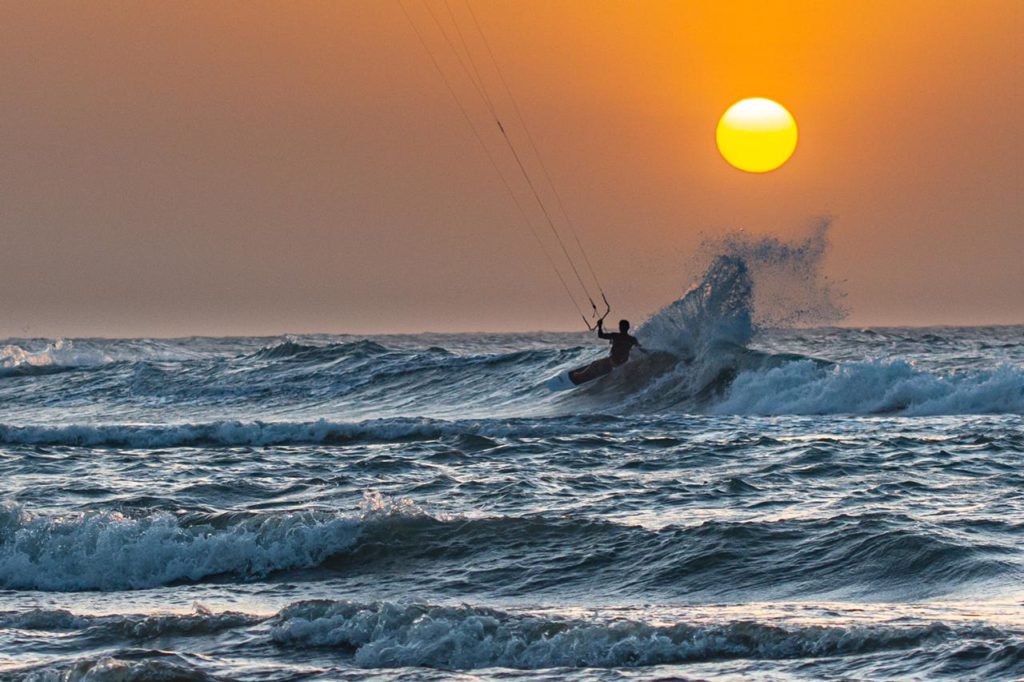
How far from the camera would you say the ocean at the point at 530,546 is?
8148 millimetres

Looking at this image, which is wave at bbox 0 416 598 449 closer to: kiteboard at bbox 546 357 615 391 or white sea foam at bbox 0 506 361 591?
kiteboard at bbox 546 357 615 391

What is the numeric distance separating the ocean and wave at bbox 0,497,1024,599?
0.03m

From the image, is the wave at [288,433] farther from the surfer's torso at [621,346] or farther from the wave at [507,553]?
the wave at [507,553]

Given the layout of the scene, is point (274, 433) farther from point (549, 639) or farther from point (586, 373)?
point (549, 639)

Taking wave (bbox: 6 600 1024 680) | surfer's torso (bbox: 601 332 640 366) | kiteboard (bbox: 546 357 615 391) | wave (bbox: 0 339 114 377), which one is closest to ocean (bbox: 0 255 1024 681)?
wave (bbox: 6 600 1024 680)

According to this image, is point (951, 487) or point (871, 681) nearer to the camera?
point (871, 681)

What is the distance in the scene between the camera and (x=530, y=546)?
37.5 ft

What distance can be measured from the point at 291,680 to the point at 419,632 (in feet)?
3.30

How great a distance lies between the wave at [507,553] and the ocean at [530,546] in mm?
28

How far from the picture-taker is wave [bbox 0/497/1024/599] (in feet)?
33.1

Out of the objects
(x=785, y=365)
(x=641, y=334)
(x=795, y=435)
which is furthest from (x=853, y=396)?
(x=641, y=334)

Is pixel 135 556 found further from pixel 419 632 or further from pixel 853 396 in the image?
pixel 853 396

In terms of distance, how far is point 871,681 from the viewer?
726 cm

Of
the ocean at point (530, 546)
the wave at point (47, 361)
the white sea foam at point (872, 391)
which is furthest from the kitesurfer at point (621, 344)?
the wave at point (47, 361)
